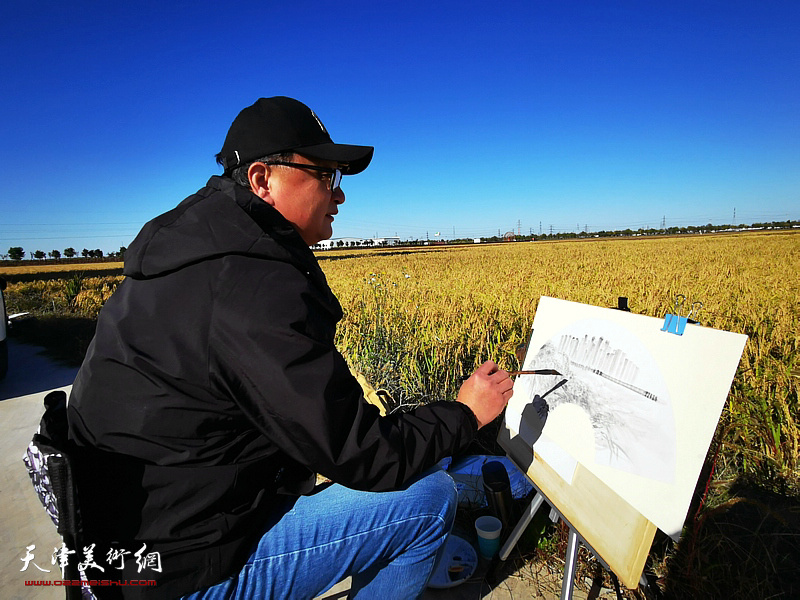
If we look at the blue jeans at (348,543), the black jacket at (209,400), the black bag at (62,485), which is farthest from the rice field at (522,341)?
the black bag at (62,485)

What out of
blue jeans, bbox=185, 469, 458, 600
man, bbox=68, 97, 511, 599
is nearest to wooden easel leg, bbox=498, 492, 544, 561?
blue jeans, bbox=185, 469, 458, 600

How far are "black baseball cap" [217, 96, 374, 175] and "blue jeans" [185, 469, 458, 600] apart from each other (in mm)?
1006

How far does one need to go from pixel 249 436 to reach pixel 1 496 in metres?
2.89

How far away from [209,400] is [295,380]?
25cm

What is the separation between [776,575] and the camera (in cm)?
183

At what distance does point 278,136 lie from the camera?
1349mm

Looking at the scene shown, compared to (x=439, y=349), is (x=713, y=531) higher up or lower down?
lower down

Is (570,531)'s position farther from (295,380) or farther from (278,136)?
(278,136)

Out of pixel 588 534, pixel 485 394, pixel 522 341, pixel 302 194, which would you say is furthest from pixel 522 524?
pixel 522 341

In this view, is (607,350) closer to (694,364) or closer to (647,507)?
(694,364)

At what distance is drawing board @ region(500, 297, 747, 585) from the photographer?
1.32 meters

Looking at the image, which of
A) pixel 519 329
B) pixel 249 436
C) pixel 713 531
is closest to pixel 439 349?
pixel 519 329

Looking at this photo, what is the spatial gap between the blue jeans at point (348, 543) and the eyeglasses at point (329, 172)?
940 millimetres

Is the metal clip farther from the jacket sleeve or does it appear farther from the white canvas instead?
the jacket sleeve
